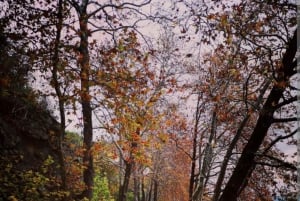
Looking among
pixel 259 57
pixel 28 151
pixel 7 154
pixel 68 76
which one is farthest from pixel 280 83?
pixel 28 151

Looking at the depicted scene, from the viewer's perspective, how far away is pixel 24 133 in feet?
42.0

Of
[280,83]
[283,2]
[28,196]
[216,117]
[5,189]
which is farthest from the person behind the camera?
[216,117]

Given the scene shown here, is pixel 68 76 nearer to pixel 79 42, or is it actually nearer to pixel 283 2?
pixel 79 42

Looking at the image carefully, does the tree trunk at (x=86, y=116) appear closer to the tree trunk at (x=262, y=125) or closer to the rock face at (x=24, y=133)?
the rock face at (x=24, y=133)

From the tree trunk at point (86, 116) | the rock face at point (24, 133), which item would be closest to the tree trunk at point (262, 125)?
the tree trunk at point (86, 116)

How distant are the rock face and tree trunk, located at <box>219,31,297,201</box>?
22.6ft

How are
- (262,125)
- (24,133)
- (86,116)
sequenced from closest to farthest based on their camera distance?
(262,125)
(86,116)
(24,133)

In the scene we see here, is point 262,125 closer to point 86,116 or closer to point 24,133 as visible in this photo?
point 86,116

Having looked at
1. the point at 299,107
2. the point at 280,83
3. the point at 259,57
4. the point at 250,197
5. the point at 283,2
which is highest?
the point at 283,2

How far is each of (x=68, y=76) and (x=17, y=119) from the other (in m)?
4.47

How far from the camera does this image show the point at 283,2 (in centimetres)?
554

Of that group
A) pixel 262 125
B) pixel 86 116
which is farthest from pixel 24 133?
pixel 262 125

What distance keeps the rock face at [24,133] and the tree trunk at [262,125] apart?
6893mm

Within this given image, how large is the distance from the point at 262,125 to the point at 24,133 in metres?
9.99
